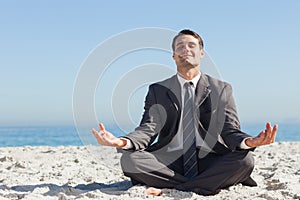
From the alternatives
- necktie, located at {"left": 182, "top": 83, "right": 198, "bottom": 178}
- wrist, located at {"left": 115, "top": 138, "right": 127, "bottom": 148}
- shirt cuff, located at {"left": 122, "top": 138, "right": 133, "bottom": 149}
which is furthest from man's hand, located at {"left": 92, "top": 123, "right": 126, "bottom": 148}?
necktie, located at {"left": 182, "top": 83, "right": 198, "bottom": 178}

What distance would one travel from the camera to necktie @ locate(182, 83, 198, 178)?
3549 millimetres

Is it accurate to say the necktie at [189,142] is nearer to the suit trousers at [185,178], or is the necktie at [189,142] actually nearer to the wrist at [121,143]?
the suit trousers at [185,178]

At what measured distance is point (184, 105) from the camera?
3613 millimetres

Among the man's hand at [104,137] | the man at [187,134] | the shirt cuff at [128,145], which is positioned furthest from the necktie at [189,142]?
the man's hand at [104,137]

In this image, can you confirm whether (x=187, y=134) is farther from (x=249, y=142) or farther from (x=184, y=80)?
(x=249, y=142)

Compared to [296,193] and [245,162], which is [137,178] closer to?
[245,162]

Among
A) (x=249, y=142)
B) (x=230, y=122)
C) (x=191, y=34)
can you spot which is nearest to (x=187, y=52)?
(x=191, y=34)

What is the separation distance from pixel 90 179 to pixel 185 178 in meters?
1.24

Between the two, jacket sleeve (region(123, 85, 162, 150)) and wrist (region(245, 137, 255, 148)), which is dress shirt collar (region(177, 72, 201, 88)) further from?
wrist (region(245, 137, 255, 148))

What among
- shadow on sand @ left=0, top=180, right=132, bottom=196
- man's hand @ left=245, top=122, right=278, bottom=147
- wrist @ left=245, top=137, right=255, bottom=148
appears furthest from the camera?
shadow on sand @ left=0, top=180, right=132, bottom=196

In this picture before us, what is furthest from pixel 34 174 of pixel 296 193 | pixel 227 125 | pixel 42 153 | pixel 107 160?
pixel 296 193

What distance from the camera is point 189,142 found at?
355 centimetres

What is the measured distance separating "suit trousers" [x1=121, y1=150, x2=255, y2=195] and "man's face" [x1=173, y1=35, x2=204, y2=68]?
0.75 metres

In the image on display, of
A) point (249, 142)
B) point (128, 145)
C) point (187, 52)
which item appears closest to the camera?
point (249, 142)
